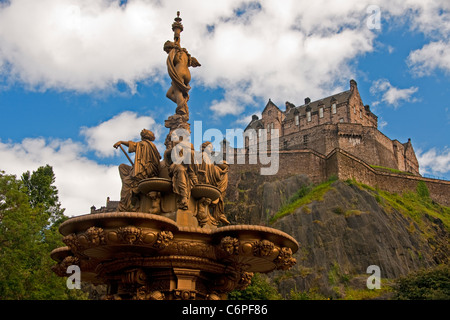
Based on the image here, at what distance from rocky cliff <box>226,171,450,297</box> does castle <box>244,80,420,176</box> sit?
12.4m

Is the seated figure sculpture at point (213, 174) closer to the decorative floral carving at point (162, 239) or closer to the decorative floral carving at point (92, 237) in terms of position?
the decorative floral carving at point (162, 239)

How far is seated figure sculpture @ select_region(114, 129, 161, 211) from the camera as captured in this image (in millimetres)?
9914

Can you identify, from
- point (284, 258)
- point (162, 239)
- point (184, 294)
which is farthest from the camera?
point (284, 258)

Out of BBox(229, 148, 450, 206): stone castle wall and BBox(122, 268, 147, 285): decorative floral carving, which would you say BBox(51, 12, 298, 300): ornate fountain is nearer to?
BBox(122, 268, 147, 285): decorative floral carving

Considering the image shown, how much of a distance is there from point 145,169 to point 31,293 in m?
18.3

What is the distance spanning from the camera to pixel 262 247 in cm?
859

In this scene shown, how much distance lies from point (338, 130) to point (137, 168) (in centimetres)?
6761

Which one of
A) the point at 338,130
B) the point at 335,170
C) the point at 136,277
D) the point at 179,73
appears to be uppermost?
the point at 338,130

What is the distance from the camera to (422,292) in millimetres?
32688

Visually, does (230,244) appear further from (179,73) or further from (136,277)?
(179,73)

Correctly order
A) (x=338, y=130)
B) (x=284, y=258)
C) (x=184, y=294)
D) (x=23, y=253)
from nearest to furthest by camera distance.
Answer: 1. (x=184, y=294)
2. (x=284, y=258)
3. (x=23, y=253)
4. (x=338, y=130)

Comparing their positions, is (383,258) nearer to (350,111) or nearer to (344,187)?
(344,187)

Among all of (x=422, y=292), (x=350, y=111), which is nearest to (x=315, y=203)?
(x=422, y=292)

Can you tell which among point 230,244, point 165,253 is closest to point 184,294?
point 165,253
